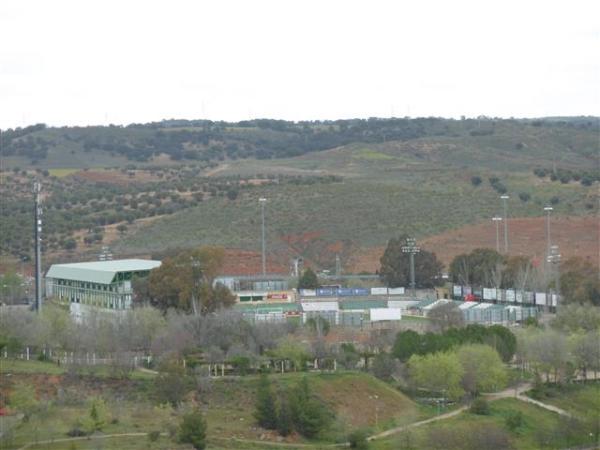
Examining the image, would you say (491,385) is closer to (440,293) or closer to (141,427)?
(141,427)

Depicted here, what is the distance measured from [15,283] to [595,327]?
29.0 meters

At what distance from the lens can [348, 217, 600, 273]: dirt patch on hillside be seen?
8200cm

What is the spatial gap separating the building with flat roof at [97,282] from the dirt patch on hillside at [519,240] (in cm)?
1603

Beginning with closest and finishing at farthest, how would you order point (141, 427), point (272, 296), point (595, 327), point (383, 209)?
point (141, 427), point (595, 327), point (272, 296), point (383, 209)

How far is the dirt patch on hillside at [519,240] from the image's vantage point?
269 ft

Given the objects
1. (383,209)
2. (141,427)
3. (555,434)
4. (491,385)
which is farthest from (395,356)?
(383,209)

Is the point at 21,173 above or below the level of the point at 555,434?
above

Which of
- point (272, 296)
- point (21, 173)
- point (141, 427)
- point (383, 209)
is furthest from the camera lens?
point (21, 173)

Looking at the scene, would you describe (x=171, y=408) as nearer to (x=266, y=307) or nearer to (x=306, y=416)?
(x=306, y=416)

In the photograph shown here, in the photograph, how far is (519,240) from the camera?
84.9 m

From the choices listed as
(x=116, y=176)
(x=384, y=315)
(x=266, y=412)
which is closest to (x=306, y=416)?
(x=266, y=412)

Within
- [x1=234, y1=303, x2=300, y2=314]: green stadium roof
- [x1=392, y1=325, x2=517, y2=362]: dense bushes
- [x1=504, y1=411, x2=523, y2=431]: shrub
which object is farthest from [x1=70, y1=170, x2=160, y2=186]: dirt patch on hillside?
[x1=504, y1=411, x2=523, y2=431]: shrub

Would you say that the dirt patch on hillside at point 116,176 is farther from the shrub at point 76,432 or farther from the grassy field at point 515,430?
the shrub at point 76,432

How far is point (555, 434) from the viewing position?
44781 mm
